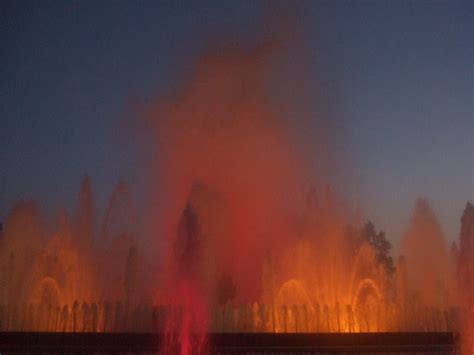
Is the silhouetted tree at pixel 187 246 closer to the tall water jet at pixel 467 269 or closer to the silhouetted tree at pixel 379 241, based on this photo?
the tall water jet at pixel 467 269

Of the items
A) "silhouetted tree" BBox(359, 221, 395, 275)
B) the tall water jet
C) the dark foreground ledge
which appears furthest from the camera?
"silhouetted tree" BBox(359, 221, 395, 275)

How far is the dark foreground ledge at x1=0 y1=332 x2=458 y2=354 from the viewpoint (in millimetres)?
16859

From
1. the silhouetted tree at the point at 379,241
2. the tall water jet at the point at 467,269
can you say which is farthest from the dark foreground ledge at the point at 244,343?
the silhouetted tree at the point at 379,241

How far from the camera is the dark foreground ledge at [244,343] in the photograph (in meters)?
16.9

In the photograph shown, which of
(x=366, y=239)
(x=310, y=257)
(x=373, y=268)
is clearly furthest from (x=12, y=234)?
(x=366, y=239)

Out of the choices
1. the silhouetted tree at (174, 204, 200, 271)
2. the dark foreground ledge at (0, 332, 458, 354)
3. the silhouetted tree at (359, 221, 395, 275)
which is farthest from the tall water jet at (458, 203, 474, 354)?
the silhouetted tree at (359, 221, 395, 275)

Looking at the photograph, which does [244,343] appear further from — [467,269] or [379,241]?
[379,241]

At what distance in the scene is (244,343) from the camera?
17.5m

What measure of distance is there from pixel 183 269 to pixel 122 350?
213 inches

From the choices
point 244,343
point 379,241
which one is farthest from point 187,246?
point 379,241

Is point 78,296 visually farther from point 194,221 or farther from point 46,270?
point 194,221

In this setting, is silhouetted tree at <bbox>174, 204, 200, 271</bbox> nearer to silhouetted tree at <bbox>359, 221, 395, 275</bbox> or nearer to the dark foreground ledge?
the dark foreground ledge

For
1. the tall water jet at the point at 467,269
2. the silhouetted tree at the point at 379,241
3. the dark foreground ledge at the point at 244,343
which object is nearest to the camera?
the dark foreground ledge at the point at 244,343

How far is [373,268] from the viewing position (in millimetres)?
31297
